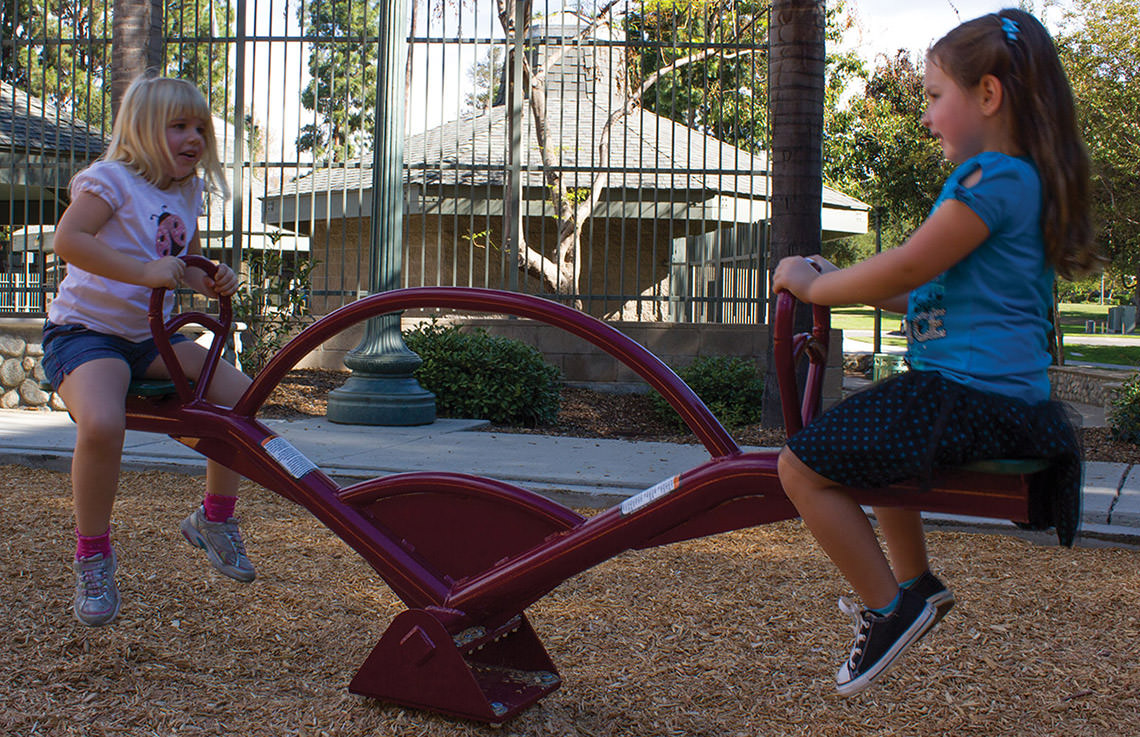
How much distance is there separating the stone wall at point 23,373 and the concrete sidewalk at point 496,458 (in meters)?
0.87

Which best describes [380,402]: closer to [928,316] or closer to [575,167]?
[575,167]

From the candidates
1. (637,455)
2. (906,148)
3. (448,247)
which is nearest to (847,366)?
(906,148)

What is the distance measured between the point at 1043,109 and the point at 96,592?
2360mm

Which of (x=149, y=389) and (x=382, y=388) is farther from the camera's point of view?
(x=382, y=388)

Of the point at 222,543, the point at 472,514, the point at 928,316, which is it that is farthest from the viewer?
the point at 222,543

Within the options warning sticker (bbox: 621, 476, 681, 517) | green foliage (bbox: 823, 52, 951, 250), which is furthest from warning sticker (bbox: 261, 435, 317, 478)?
green foliage (bbox: 823, 52, 951, 250)

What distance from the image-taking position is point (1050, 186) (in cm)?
172

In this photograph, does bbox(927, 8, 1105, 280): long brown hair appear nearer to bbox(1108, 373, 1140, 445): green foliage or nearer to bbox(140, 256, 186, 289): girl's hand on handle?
bbox(140, 256, 186, 289): girl's hand on handle

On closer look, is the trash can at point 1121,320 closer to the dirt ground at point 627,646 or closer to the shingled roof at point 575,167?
the shingled roof at point 575,167

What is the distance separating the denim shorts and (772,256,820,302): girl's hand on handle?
1723 millimetres

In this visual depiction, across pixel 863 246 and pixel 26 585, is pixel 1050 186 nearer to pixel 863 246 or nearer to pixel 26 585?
pixel 26 585

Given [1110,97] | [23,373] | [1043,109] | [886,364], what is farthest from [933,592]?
[1110,97]

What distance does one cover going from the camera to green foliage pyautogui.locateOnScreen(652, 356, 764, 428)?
26.0 feet

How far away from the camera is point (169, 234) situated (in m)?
2.82
